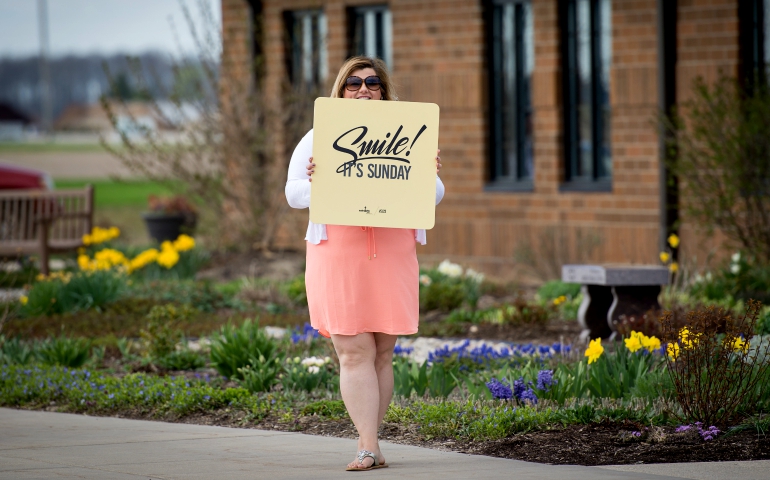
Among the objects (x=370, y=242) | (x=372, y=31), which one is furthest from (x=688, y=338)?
(x=372, y=31)

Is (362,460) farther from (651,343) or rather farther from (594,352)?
(651,343)

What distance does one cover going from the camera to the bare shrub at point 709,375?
582 centimetres

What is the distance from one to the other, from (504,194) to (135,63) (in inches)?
188

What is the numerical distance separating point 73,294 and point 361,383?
20.9ft

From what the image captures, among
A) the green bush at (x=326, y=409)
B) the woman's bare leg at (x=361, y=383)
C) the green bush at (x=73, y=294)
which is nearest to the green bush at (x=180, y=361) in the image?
the green bush at (x=326, y=409)

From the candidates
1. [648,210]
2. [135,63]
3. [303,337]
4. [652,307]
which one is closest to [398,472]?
[303,337]

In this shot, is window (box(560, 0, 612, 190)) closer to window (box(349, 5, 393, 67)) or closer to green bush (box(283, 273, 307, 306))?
window (box(349, 5, 393, 67))

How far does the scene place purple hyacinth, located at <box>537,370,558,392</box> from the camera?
20.7 ft

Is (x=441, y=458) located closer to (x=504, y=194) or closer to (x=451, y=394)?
(x=451, y=394)

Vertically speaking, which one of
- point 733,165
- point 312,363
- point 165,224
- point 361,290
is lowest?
point 312,363

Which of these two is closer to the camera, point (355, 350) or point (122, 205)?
point (355, 350)

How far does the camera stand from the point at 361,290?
212 inches

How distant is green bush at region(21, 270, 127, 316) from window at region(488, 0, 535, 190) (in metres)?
4.85

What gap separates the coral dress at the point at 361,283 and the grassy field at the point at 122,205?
1478cm
